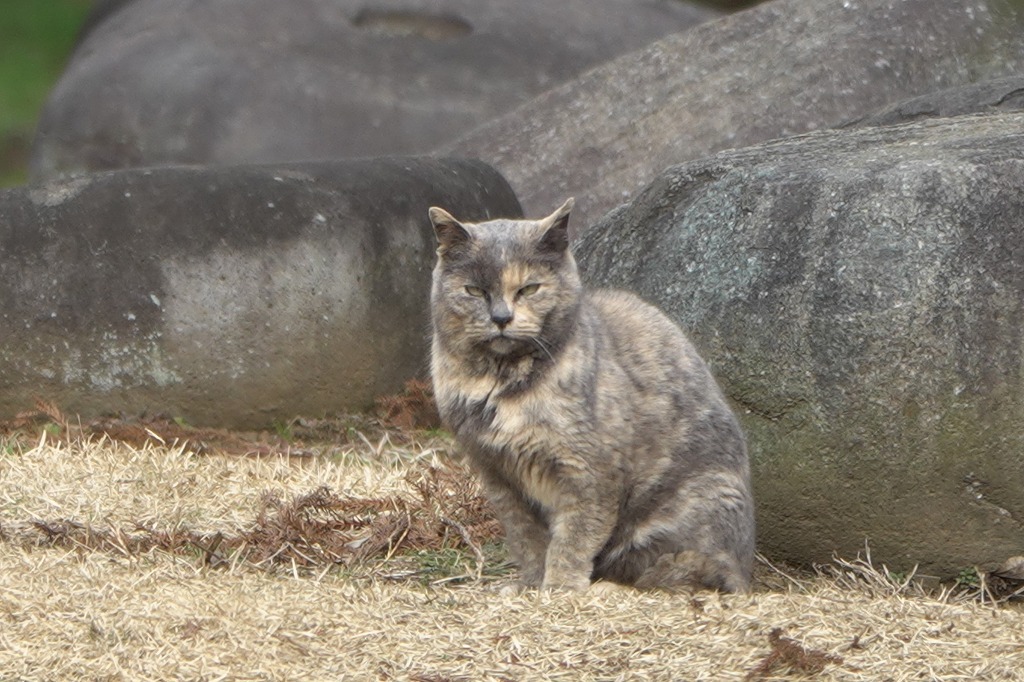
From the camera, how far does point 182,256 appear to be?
24.1 feet

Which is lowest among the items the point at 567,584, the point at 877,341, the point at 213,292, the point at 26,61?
the point at 26,61

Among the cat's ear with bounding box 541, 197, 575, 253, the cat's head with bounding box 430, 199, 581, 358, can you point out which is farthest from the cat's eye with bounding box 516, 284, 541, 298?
the cat's ear with bounding box 541, 197, 575, 253

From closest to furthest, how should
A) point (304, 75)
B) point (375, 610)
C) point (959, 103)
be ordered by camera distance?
1. point (375, 610)
2. point (959, 103)
3. point (304, 75)

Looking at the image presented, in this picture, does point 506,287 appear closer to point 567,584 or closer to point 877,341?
point 567,584

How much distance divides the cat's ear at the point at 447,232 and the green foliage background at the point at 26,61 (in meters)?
11.4

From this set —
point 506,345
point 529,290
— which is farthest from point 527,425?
point 529,290

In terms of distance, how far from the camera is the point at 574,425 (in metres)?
4.90

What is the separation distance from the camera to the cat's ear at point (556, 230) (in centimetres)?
498

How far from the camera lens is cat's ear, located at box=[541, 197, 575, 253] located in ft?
16.3

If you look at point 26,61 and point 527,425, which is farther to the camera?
point 26,61

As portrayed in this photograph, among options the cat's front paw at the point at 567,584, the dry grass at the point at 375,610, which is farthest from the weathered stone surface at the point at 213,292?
the cat's front paw at the point at 567,584

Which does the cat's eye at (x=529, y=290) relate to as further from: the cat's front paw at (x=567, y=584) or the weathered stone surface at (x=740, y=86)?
the weathered stone surface at (x=740, y=86)

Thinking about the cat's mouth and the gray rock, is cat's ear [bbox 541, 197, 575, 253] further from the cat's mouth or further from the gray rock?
the gray rock

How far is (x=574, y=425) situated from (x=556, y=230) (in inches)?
24.7
